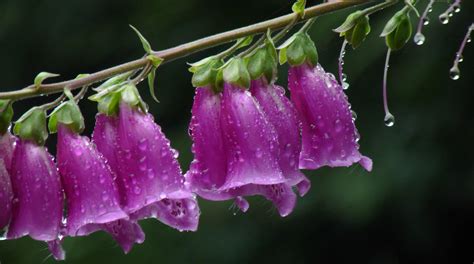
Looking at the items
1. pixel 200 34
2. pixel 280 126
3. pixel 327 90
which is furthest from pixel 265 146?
pixel 200 34

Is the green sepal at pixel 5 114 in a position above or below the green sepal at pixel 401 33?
above

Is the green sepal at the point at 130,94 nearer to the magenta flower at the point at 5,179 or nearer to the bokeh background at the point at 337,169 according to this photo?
the magenta flower at the point at 5,179

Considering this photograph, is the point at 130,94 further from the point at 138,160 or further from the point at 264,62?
the point at 264,62

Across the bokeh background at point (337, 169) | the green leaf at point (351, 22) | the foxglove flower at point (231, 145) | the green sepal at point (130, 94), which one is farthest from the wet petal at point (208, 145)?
the bokeh background at point (337, 169)

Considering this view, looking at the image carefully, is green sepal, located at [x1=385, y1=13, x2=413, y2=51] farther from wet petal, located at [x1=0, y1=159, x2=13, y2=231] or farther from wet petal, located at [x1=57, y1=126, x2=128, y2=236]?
wet petal, located at [x1=0, y1=159, x2=13, y2=231]

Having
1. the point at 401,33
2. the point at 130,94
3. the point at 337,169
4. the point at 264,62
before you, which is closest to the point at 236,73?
the point at 264,62

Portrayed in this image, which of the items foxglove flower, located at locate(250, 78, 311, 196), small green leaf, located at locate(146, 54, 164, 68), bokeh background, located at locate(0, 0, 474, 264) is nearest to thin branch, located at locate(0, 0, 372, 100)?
small green leaf, located at locate(146, 54, 164, 68)

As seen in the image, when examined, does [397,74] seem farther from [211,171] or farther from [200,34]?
[211,171]
